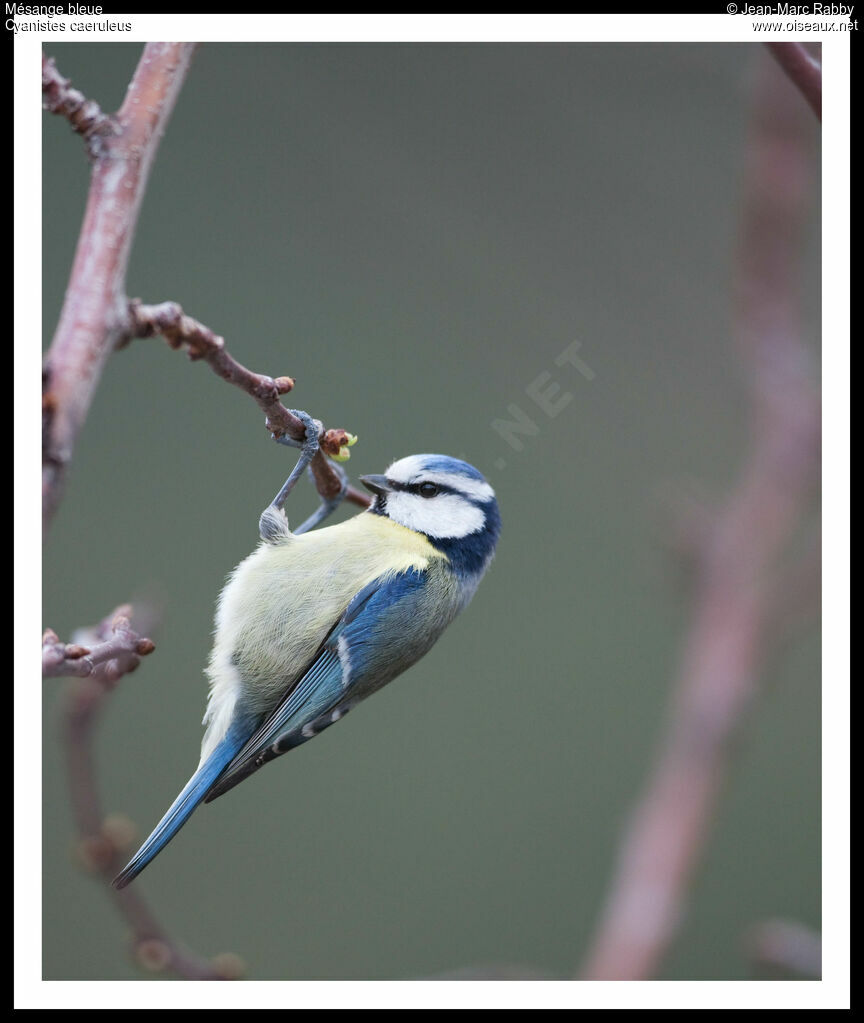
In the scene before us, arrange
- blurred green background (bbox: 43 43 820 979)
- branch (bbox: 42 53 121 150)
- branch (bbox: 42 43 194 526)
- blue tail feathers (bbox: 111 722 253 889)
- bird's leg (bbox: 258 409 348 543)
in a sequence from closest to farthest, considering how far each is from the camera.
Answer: branch (bbox: 42 43 194 526) → branch (bbox: 42 53 121 150) → blue tail feathers (bbox: 111 722 253 889) → bird's leg (bbox: 258 409 348 543) → blurred green background (bbox: 43 43 820 979)

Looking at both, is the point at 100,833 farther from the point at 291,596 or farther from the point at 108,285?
the point at 108,285

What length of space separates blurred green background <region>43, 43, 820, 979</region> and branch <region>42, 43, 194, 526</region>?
0.38 m

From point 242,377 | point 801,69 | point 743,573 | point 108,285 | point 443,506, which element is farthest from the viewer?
point 743,573

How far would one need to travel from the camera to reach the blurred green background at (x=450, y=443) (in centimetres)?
141

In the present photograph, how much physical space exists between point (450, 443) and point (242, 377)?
1.77 feet

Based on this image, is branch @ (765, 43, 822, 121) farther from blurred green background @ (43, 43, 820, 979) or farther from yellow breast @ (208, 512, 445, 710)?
yellow breast @ (208, 512, 445, 710)

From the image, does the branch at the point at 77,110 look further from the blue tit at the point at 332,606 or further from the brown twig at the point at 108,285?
the blue tit at the point at 332,606

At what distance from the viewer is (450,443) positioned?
4.42 feet

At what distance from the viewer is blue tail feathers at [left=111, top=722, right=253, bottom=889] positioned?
2.95ft

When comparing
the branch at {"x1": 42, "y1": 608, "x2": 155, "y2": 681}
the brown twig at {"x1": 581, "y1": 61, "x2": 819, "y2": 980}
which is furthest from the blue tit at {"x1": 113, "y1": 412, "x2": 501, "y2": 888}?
the brown twig at {"x1": 581, "y1": 61, "x2": 819, "y2": 980}

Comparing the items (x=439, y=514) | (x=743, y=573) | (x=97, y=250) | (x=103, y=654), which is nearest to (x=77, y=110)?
(x=97, y=250)

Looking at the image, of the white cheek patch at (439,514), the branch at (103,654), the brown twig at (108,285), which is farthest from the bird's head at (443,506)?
the branch at (103,654)

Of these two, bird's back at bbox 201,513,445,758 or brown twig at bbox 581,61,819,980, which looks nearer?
bird's back at bbox 201,513,445,758

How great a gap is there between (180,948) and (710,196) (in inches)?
73.1
